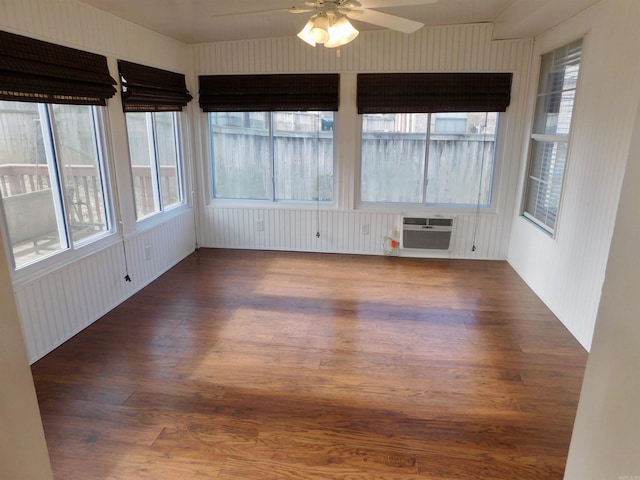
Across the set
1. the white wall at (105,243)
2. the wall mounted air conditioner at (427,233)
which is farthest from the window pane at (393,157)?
the white wall at (105,243)

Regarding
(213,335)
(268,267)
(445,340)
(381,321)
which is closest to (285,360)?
(213,335)

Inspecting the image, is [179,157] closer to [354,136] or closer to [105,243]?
[105,243]

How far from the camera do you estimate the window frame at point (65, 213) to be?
Result: 296 centimetres

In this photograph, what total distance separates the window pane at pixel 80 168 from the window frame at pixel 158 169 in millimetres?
408

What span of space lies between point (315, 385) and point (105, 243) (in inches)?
93.6

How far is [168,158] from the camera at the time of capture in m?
4.95

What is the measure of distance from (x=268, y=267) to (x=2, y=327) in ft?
13.4

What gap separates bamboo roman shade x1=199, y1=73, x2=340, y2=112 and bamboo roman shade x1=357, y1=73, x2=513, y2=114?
16.0 inches

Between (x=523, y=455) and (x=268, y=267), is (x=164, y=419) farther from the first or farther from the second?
(x=268, y=267)

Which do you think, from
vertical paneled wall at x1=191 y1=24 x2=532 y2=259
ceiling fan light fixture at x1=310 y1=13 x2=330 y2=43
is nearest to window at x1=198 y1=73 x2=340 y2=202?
vertical paneled wall at x1=191 y1=24 x2=532 y2=259

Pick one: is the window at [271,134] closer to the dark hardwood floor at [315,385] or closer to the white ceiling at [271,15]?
the white ceiling at [271,15]

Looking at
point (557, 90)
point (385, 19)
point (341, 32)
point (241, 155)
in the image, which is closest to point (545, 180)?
point (557, 90)

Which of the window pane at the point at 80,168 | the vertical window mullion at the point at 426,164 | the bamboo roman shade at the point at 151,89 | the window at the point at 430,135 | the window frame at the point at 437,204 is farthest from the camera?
the vertical window mullion at the point at 426,164

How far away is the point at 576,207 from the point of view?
11.4 feet
